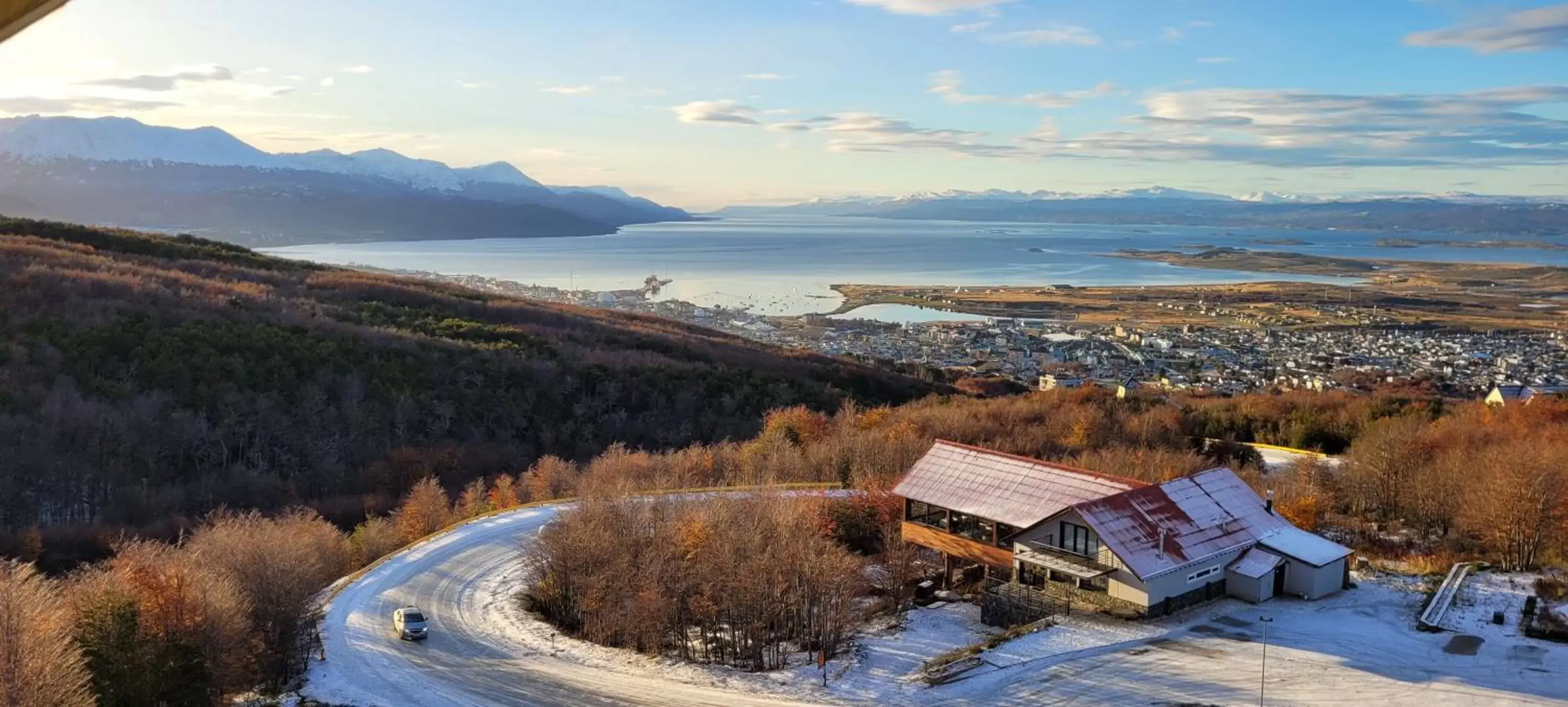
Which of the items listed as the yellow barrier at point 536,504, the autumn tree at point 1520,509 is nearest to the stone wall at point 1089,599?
the yellow barrier at point 536,504

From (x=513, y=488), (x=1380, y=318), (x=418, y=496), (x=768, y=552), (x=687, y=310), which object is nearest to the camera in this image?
(x=768, y=552)

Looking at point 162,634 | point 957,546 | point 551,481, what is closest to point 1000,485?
point 957,546

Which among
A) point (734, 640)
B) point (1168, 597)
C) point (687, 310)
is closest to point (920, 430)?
point (1168, 597)

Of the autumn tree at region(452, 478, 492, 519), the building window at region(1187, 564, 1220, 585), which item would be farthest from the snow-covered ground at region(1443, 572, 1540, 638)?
the autumn tree at region(452, 478, 492, 519)

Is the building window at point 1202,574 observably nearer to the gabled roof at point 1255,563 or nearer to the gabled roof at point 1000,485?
the gabled roof at point 1255,563

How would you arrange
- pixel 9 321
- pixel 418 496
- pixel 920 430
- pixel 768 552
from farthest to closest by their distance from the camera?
pixel 9 321 < pixel 920 430 < pixel 418 496 < pixel 768 552

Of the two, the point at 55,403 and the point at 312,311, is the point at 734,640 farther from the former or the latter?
the point at 312,311
